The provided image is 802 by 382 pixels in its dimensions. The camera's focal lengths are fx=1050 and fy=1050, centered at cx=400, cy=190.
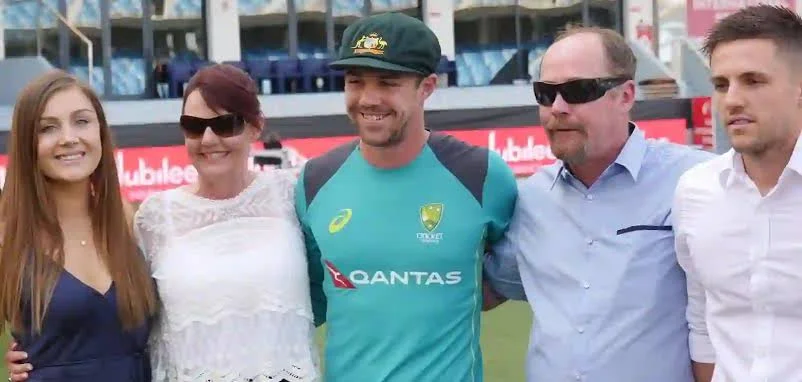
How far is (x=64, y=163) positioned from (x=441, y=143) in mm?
1114

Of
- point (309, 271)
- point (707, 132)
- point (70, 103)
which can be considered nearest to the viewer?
point (70, 103)

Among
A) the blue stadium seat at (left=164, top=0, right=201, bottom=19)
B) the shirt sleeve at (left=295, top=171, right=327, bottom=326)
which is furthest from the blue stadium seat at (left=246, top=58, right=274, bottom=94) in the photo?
the shirt sleeve at (left=295, top=171, right=327, bottom=326)

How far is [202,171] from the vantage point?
3.17 meters

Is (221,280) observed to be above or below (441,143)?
below

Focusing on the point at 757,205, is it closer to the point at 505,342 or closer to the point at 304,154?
the point at 505,342

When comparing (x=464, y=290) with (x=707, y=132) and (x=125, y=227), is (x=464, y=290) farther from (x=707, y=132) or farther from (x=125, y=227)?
(x=707, y=132)

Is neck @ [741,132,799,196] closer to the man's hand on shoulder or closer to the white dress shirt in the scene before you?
the white dress shirt

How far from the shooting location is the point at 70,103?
10.1 ft

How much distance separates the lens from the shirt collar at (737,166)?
7.80ft

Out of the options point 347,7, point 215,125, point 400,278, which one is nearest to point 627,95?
point 400,278

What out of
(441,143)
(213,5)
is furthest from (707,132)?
(441,143)

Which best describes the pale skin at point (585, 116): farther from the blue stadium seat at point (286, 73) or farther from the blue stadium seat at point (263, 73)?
the blue stadium seat at point (286, 73)

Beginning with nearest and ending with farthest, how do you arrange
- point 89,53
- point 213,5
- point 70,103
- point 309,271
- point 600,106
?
point 600,106
point 70,103
point 309,271
point 89,53
point 213,5

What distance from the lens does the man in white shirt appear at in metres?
2.37
